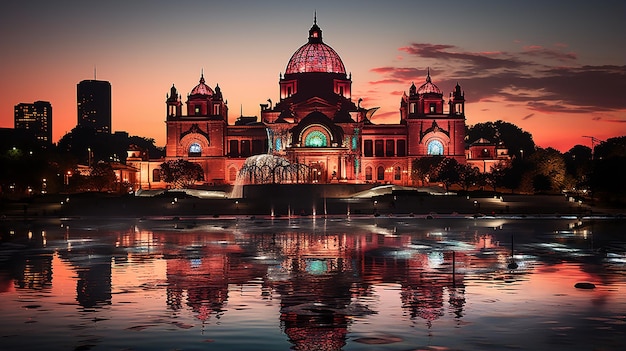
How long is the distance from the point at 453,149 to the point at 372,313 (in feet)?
400

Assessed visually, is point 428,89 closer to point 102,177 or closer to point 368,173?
point 368,173

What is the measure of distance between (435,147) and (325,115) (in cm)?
2035

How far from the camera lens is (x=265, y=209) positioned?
3009 inches

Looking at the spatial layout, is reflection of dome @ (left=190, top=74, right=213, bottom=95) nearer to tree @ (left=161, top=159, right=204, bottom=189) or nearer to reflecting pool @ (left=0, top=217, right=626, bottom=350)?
tree @ (left=161, top=159, right=204, bottom=189)

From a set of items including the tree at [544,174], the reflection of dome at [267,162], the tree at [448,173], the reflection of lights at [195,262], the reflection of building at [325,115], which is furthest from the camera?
the reflection of building at [325,115]

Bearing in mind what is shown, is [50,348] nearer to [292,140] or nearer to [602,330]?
[602,330]

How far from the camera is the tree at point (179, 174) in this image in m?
126

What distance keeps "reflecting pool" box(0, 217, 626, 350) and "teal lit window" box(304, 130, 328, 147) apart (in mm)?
84421

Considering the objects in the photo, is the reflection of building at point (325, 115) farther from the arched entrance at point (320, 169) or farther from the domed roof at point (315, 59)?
the arched entrance at point (320, 169)

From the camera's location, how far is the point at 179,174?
412 ft

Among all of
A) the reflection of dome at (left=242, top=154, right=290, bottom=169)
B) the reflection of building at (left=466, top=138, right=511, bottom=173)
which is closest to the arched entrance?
the reflection of dome at (left=242, top=154, right=290, bottom=169)

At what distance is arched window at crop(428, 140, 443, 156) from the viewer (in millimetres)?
139300

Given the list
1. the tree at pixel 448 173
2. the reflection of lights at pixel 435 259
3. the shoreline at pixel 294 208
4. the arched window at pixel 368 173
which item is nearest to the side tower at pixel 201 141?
the arched window at pixel 368 173

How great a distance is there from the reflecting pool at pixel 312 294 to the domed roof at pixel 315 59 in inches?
4091
